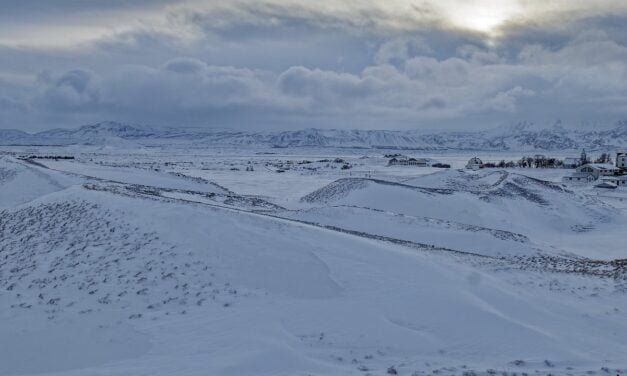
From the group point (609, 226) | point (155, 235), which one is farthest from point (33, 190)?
point (609, 226)

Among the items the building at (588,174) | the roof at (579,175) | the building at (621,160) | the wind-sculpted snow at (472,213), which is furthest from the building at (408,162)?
the wind-sculpted snow at (472,213)

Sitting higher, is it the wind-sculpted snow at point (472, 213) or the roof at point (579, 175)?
the roof at point (579, 175)

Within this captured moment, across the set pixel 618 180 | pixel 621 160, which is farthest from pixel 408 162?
pixel 618 180

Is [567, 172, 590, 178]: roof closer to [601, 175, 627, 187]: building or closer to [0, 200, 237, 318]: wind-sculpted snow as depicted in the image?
[601, 175, 627, 187]: building

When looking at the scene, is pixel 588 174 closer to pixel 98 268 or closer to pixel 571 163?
pixel 571 163

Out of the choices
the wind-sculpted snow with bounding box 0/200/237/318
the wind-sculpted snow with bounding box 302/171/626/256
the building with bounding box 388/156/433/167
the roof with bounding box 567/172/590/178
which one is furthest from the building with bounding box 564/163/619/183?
the wind-sculpted snow with bounding box 0/200/237/318

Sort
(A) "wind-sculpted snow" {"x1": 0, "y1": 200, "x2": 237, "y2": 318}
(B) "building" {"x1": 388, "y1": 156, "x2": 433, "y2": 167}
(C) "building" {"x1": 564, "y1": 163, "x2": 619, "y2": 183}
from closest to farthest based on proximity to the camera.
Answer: (A) "wind-sculpted snow" {"x1": 0, "y1": 200, "x2": 237, "y2": 318}
(C) "building" {"x1": 564, "y1": 163, "x2": 619, "y2": 183}
(B) "building" {"x1": 388, "y1": 156, "x2": 433, "y2": 167}

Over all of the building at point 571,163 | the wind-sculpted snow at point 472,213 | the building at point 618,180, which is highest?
the building at point 571,163

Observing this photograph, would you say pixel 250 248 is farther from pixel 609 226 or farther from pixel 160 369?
pixel 609 226

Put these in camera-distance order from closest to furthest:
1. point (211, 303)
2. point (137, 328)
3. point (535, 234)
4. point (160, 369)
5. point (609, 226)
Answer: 1. point (160, 369)
2. point (137, 328)
3. point (211, 303)
4. point (535, 234)
5. point (609, 226)

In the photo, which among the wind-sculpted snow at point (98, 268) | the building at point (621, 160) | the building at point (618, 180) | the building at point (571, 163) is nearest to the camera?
the wind-sculpted snow at point (98, 268)

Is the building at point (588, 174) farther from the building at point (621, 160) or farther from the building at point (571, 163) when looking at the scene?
the building at point (571, 163)
